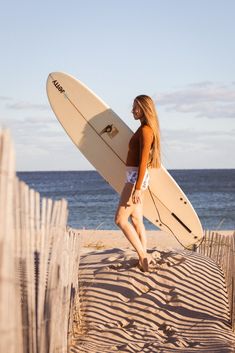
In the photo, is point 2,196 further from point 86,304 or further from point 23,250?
point 86,304

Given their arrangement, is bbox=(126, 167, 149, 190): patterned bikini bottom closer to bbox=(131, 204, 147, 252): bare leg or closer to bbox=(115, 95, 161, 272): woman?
bbox=(115, 95, 161, 272): woman

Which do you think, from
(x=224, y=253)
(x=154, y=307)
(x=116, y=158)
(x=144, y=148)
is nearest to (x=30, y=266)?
(x=154, y=307)

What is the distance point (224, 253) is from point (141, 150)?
1340mm

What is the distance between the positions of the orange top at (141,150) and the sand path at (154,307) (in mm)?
928

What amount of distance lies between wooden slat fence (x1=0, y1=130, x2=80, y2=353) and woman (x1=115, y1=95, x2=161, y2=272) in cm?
160

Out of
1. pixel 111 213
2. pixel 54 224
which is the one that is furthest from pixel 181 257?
pixel 111 213

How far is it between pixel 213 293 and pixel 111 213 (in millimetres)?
28781

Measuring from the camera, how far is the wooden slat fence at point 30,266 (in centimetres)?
258

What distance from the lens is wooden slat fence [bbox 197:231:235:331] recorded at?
5.53 meters

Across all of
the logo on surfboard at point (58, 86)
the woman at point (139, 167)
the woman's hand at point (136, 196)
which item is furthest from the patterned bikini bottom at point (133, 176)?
the logo on surfboard at point (58, 86)

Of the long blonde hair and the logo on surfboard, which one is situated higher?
the logo on surfboard

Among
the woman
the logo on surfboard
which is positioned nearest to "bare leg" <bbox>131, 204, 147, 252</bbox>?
the woman

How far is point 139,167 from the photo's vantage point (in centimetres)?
589

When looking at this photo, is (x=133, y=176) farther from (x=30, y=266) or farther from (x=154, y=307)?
(x=30, y=266)
